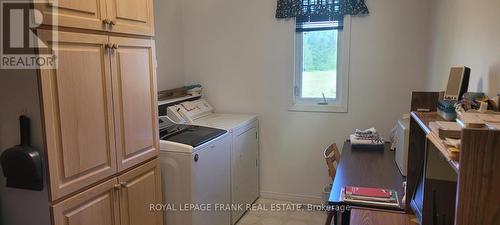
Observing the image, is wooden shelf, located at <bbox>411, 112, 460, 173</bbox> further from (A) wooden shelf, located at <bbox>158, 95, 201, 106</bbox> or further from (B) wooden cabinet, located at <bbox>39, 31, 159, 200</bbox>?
(A) wooden shelf, located at <bbox>158, 95, 201, 106</bbox>

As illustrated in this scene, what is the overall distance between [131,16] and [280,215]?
221 cm

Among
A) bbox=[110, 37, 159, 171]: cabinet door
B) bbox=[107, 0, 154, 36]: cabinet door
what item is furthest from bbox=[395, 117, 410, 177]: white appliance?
bbox=[107, 0, 154, 36]: cabinet door

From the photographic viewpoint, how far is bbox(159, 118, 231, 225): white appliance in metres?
2.26

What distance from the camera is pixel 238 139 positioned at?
2959 mm

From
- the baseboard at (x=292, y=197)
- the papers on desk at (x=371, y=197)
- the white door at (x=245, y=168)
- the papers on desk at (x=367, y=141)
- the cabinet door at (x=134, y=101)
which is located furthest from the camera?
the baseboard at (x=292, y=197)

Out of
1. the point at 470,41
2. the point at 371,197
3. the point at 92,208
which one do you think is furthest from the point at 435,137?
the point at 92,208

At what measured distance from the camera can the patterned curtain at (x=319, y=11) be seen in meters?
2.96

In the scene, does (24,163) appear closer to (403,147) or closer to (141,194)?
(141,194)

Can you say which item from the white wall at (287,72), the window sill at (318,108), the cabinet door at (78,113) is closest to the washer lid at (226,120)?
the white wall at (287,72)

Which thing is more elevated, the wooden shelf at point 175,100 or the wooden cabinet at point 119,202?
the wooden shelf at point 175,100

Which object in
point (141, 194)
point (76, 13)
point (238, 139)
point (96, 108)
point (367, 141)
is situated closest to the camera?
point (76, 13)

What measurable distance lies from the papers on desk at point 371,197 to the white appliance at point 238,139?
4.08 feet

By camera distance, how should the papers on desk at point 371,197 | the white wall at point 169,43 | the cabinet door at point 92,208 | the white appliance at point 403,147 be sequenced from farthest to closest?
the white wall at point 169,43
the white appliance at point 403,147
the papers on desk at point 371,197
the cabinet door at point 92,208

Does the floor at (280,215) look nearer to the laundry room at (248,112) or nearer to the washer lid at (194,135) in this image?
the laundry room at (248,112)
